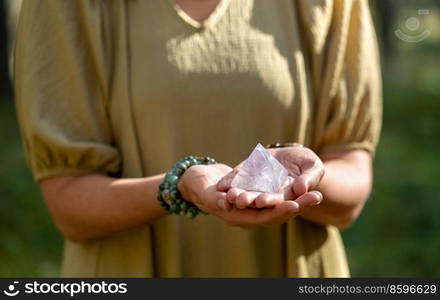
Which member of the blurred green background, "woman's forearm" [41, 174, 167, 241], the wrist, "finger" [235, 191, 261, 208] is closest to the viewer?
"finger" [235, 191, 261, 208]

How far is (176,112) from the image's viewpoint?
2176mm

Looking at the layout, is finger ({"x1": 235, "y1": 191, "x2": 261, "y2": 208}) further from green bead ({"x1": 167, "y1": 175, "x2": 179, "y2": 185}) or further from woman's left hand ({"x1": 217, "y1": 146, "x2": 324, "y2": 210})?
green bead ({"x1": 167, "y1": 175, "x2": 179, "y2": 185})

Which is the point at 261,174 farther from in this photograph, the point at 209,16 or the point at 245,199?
the point at 209,16

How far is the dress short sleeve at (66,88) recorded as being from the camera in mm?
2203

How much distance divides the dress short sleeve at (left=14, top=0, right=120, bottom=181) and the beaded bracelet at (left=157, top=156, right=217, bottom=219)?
194 millimetres

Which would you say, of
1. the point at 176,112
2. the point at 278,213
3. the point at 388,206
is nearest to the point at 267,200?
the point at 278,213

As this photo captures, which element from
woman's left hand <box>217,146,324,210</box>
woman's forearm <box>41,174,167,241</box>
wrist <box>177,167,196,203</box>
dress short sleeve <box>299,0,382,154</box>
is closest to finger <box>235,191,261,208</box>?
woman's left hand <box>217,146,324,210</box>

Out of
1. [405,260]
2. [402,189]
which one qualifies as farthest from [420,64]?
[405,260]

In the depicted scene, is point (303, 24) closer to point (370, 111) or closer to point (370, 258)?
point (370, 111)

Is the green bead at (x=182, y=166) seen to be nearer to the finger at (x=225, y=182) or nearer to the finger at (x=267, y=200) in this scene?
the finger at (x=225, y=182)

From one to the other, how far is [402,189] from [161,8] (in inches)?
168

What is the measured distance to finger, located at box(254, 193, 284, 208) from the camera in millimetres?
1856

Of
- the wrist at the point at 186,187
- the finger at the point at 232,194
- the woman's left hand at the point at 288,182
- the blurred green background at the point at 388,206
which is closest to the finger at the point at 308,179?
the woman's left hand at the point at 288,182

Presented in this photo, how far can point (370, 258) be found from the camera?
5.32 metres
